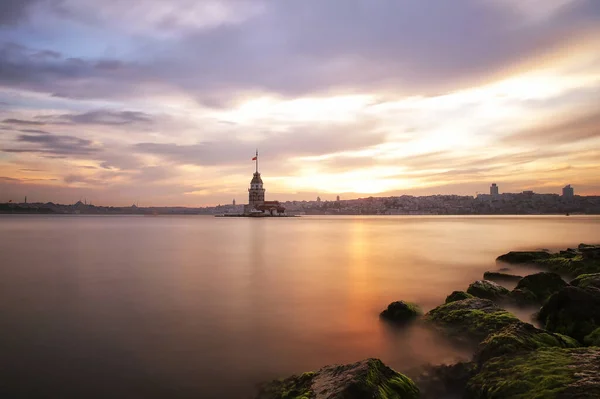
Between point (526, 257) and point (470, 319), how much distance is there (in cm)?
1832

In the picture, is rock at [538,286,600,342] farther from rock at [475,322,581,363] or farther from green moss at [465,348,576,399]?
green moss at [465,348,576,399]

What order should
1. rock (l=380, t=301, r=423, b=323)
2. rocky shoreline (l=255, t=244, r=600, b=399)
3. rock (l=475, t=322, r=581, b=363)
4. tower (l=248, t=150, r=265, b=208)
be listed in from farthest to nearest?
tower (l=248, t=150, r=265, b=208) < rock (l=380, t=301, r=423, b=323) < rock (l=475, t=322, r=581, b=363) < rocky shoreline (l=255, t=244, r=600, b=399)

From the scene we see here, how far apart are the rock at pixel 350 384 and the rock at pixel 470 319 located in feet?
12.6

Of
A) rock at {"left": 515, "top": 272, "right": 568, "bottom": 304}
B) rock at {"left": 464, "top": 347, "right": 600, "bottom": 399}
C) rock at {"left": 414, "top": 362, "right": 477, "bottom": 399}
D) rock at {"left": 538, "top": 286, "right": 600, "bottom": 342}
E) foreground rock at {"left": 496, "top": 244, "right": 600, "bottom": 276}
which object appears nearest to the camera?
rock at {"left": 464, "top": 347, "right": 600, "bottom": 399}

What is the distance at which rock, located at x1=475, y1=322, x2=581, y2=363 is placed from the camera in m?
7.03

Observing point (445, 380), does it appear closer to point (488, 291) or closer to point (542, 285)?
point (488, 291)

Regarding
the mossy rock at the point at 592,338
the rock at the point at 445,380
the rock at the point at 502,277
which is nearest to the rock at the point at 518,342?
the mossy rock at the point at 592,338

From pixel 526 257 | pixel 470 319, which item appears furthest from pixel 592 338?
pixel 526 257

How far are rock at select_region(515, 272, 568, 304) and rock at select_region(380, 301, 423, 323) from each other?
409 cm

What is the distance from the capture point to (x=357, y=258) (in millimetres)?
34156

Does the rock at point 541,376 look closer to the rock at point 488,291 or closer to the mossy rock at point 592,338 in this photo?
the mossy rock at point 592,338

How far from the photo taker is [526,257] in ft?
83.2

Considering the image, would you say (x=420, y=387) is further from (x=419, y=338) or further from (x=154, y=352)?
(x=154, y=352)

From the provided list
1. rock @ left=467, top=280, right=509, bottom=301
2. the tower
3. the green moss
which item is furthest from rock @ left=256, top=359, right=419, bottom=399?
the tower
